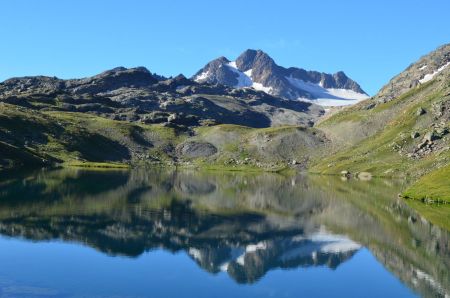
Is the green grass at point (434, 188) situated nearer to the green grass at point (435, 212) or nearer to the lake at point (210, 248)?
the green grass at point (435, 212)

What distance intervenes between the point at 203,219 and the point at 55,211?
2334cm

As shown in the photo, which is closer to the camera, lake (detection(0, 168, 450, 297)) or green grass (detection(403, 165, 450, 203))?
lake (detection(0, 168, 450, 297))

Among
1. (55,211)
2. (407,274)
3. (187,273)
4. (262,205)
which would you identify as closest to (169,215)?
(55,211)

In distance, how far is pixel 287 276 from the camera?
5041 cm

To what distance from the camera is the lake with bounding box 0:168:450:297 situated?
44.8 metres

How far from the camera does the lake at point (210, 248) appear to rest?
1764 inches

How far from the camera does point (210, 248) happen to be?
61438 millimetres

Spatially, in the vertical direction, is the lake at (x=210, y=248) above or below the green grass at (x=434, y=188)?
below

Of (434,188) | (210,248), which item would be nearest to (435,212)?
(434,188)

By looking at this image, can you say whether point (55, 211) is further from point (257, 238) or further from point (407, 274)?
point (407, 274)

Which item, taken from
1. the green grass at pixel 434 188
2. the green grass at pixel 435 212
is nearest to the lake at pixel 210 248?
the green grass at pixel 435 212

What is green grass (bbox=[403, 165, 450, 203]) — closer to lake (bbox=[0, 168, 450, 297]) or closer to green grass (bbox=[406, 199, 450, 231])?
green grass (bbox=[406, 199, 450, 231])

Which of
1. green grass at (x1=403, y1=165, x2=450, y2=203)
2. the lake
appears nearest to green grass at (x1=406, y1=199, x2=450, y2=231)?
the lake

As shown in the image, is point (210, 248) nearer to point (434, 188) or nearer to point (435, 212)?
point (435, 212)
